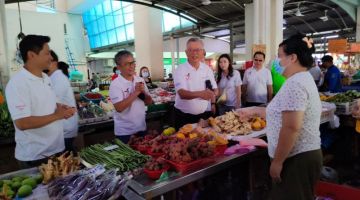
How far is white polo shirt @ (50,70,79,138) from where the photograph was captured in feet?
9.48

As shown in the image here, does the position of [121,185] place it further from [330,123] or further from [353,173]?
[353,173]

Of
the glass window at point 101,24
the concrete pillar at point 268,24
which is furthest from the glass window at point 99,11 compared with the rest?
the concrete pillar at point 268,24

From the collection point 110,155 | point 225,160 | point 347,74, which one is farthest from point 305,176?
point 347,74

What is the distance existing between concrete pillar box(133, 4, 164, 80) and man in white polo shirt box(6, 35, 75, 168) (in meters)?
6.86

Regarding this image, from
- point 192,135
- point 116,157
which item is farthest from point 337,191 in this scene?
point 116,157

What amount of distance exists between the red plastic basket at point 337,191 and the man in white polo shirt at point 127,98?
5.90 feet

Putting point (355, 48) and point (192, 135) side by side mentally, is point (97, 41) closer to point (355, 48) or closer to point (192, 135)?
point (355, 48)

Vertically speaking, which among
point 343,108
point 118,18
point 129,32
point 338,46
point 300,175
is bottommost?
point 300,175

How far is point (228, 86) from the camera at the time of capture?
442cm

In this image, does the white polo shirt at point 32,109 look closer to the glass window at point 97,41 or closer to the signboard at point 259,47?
the signboard at point 259,47

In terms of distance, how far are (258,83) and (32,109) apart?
3418mm

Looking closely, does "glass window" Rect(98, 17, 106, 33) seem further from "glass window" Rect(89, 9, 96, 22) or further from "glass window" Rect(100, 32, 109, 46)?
"glass window" Rect(89, 9, 96, 22)

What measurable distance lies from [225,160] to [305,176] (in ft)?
1.77

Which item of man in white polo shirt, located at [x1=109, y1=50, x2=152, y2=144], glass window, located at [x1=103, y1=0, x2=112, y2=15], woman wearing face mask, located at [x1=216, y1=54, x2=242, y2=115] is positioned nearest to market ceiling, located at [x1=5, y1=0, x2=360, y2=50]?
woman wearing face mask, located at [x1=216, y1=54, x2=242, y2=115]
